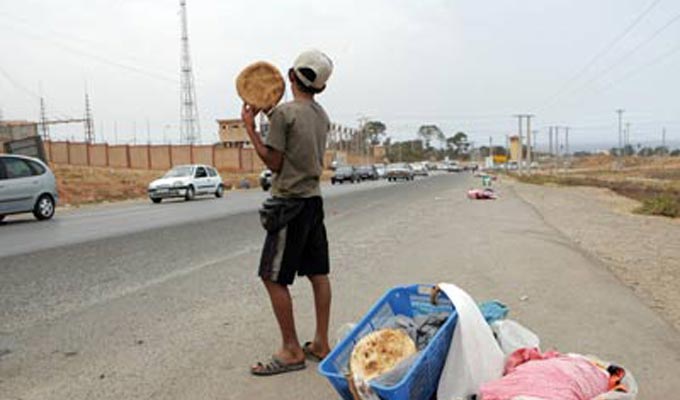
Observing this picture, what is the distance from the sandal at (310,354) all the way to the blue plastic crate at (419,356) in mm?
766

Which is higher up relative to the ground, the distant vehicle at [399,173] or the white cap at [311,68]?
the white cap at [311,68]

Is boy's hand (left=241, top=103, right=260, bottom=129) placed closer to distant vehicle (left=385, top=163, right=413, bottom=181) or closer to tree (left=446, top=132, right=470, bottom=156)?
distant vehicle (left=385, top=163, right=413, bottom=181)

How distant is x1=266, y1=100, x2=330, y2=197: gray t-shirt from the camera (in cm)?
414

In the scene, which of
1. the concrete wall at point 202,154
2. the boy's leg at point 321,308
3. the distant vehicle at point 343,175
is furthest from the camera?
the concrete wall at point 202,154

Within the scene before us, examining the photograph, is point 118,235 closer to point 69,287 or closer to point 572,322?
point 69,287

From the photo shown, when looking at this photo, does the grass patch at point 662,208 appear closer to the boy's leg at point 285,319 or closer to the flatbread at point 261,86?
the boy's leg at point 285,319

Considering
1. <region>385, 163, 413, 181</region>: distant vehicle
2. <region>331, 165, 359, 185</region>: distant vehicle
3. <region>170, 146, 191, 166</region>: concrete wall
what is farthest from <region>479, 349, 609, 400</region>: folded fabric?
<region>170, 146, 191, 166</region>: concrete wall

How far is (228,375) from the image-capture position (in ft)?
14.0

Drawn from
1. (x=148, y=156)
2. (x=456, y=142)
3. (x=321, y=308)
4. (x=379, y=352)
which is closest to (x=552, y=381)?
(x=379, y=352)

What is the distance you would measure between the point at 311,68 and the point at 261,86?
36 cm

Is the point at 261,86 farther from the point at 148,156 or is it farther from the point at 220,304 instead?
the point at 148,156

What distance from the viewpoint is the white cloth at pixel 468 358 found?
329 centimetres

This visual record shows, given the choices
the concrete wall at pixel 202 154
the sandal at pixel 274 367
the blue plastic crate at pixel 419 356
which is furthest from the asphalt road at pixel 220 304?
the concrete wall at pixel 202 154

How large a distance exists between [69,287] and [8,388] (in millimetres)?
3427
